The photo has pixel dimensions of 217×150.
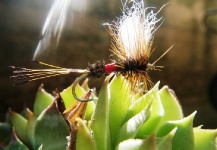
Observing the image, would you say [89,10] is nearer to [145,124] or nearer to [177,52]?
[177,52]

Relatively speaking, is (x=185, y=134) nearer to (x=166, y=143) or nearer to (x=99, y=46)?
(x=166, y=143)

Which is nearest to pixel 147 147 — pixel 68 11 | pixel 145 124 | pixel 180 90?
pixel 145 124

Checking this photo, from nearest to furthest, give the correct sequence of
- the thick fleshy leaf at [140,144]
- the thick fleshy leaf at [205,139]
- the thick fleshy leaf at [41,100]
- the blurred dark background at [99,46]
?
1. the thick fleshy leaf at [140,144]
2. the thick fleshy leaf at [205,139]
3. the thick fleshy leaf at [41,100]
4. the blurred dark background at [99,46]

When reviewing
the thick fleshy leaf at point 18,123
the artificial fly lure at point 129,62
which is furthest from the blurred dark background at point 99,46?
the thick fleshy leaf at point 18,123

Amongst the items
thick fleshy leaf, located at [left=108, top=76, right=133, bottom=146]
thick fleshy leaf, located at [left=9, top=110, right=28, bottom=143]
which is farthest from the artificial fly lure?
thick fleshy leaf, located at [left=9, top=110, right=28, bottom=143]

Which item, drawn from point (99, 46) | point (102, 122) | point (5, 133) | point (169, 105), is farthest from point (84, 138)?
point (99, 46)

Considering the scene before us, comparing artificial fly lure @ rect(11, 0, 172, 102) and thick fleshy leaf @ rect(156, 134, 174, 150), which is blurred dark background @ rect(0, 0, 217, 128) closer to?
artificial fly lure @ rect(11, 0, 172, 102)

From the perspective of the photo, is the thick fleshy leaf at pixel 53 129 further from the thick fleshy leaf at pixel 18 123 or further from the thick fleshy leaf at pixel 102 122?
the thick fleshy leaf at pixel 18 123
